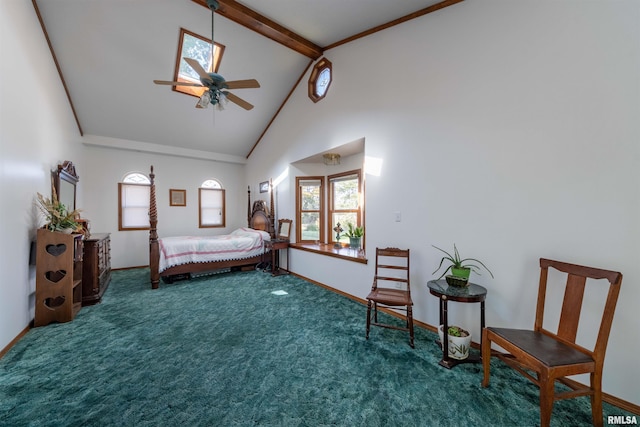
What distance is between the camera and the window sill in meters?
3.61

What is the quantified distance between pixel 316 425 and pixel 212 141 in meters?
6.09

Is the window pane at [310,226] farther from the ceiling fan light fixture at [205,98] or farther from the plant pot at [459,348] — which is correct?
the plant pot at [459,348]

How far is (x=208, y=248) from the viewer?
4.79 metres

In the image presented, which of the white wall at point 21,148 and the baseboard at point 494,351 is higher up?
the white wall at point 21,148

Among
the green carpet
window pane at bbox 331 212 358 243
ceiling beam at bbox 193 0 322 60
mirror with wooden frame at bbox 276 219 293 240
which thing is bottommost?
the green carpet

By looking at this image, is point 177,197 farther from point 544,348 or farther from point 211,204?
point 544,348

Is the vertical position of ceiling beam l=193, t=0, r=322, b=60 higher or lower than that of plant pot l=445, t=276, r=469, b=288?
higher

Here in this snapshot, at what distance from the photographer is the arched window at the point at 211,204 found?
21.4ft

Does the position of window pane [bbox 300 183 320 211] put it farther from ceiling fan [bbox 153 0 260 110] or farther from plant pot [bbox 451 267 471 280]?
plant pot [bbox 451 267 471 280]

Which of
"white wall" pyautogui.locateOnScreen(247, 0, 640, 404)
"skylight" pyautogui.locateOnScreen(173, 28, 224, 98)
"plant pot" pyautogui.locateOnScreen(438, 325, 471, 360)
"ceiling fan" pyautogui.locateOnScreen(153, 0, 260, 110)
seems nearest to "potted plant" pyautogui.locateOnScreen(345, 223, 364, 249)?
"white wall" pyautogui.locateOnScreen(247, 0, 640, 404)

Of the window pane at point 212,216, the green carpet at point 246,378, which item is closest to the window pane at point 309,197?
the green carpet at point 246,378

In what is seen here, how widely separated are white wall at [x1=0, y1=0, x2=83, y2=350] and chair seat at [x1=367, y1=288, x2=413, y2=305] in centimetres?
A: 344

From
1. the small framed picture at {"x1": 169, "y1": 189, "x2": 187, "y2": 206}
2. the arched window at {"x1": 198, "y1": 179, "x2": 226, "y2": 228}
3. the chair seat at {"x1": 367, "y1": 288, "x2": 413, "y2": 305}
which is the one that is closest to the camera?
the chair seat at {"x1": 367, "y1": 288, "x2": 413, "y2": 305}

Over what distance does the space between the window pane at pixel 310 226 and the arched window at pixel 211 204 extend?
2.95 m
